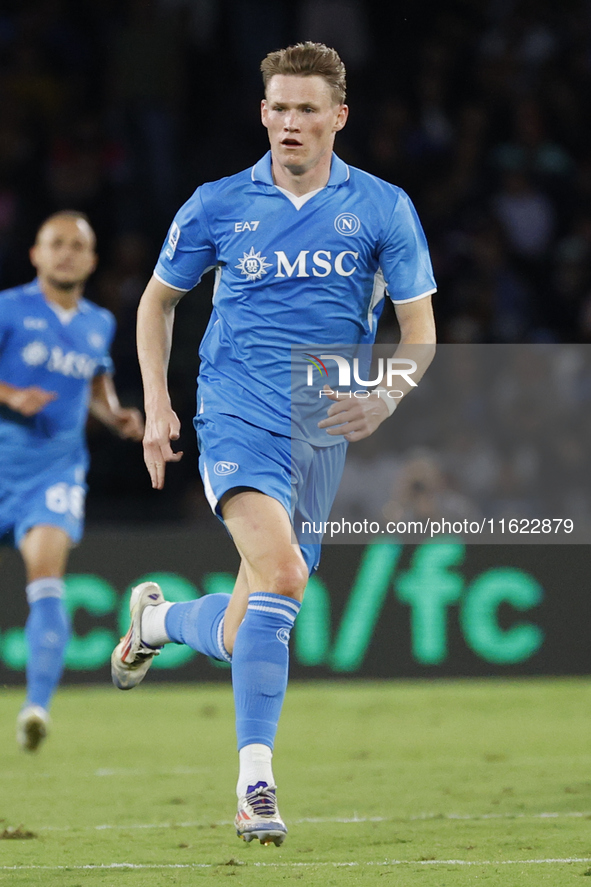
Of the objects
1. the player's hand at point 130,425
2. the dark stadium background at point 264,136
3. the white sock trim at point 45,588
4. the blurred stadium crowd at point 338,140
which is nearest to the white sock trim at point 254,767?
the player's hand at point 130,425

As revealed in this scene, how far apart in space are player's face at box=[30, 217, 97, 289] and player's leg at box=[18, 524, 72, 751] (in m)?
1.44

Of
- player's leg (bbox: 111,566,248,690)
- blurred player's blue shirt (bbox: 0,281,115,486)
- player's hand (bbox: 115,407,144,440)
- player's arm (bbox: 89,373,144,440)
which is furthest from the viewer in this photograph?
blurred player's blue shirt (bbox: 0,281,115,486)

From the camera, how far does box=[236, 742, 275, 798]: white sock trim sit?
151 inches

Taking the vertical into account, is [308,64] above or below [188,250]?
above

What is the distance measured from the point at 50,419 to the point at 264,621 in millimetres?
3263

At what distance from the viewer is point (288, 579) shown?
13.3 ft

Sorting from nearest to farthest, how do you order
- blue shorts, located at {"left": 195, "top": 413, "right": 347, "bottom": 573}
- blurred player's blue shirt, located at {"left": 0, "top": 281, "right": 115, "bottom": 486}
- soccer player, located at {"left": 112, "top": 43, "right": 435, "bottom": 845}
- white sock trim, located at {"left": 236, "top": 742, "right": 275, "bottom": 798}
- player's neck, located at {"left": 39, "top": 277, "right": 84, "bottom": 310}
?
white sock trim, located at {"left": 236, "top": 742, "right": 275, "bottom": 798}, soccer player, located at {"left": 112, "top": 43, "right": 435, "bottom": 845}, blue shorts, located at {"left": 195, "top": 413, "right": 347, "bottom": 573}, blurred player's blue shirt, located at {"left": 0, "top": 281, "right": 115, "bottom": 486}, player's neck, located at {"left": 39, "top": 277, "right": 84, "bottom": 310}

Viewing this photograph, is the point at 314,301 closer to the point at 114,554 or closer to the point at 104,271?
the point at 114,554

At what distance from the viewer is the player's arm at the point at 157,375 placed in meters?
4.17

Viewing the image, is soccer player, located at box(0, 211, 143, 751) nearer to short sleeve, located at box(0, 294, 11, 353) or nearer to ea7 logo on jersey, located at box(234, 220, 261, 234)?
short sleeve, located at box(0, 294, 11, 353)

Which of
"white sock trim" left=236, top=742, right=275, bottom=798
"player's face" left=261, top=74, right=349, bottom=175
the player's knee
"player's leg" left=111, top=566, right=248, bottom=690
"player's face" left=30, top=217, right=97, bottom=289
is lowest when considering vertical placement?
"white sock trim" left=236, top=742, right=275, bottom=798

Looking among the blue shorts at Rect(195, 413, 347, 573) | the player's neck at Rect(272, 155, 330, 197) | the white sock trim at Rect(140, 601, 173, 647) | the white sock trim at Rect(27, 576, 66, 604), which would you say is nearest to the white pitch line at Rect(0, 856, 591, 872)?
the blue shorts at Rect(195, 413, 347, 573)

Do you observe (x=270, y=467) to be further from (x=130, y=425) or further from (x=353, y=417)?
(x=130, y=425)

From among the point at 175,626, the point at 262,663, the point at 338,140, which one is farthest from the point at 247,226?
the point at 338,140
